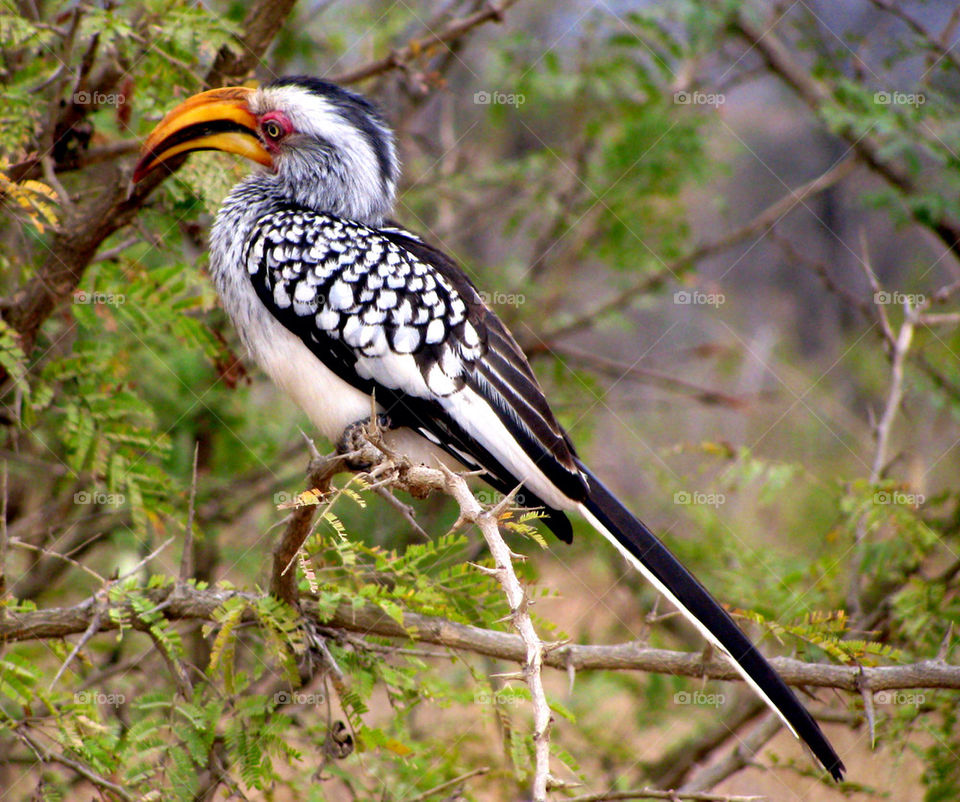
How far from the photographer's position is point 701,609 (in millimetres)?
2629

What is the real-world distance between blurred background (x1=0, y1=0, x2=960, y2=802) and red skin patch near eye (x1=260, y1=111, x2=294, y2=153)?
0.19 meters

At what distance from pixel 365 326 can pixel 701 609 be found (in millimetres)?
1317

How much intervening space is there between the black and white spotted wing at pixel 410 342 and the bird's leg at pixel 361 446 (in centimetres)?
10

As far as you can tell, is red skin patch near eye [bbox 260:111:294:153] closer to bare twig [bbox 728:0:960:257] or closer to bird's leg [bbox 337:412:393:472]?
bird's leg [bbox 337:412:393:472]

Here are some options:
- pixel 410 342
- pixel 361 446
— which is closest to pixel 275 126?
pixel 410 342

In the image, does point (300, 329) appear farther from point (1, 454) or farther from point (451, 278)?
point (1, 454)

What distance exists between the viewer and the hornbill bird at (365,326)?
2.85m

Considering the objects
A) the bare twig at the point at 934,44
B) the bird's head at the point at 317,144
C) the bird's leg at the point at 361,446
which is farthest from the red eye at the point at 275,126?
the bare twig at the point at 934,44

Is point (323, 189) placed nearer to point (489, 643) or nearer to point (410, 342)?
point (410, 342)

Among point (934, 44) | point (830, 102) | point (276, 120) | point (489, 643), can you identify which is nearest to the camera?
point (489, 643)

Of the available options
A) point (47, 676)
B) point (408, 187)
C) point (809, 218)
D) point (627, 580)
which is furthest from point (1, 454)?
point (809, 218)

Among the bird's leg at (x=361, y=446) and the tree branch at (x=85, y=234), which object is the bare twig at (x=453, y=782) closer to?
the bird's leg at (x=361, y=446)

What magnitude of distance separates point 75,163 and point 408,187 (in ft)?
6.41

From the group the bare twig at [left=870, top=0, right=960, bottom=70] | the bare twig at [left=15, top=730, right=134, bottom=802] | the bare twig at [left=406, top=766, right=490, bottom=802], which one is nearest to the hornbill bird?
the bare twig at [left=406, top=766, right=490, bottom=802]
